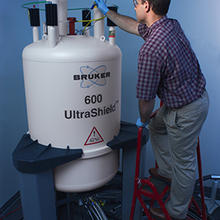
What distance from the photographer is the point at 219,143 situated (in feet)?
6.38

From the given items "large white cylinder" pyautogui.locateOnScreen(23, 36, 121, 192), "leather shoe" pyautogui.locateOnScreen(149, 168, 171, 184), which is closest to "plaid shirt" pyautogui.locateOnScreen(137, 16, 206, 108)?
"large white cylinder" pyautogui.locateOnScreen(23, 36, 121, 192)

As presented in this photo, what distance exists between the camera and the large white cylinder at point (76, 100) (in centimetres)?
105

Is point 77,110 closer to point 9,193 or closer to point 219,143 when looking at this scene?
point 9,193

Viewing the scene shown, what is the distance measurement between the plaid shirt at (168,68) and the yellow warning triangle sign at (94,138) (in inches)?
9.8

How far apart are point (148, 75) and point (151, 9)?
0.30 meters

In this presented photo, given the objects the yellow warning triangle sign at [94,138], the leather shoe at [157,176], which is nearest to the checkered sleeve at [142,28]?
the yellow warning triangle sign at [94,138]

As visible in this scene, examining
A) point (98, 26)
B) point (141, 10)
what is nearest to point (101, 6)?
point (98, 26)

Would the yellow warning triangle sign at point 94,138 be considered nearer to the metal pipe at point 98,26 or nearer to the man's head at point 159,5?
the metal pipe at point 98,26

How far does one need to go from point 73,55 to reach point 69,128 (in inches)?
12.2

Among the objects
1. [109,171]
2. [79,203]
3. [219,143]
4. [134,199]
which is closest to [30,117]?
[109,171]

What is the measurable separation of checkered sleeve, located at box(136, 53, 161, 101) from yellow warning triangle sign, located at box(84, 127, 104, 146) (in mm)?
259

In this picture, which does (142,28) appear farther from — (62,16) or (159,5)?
(62,16)

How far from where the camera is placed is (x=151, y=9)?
3.65ft

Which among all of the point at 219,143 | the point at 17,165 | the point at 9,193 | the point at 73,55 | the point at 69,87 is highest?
the point at 73,55
